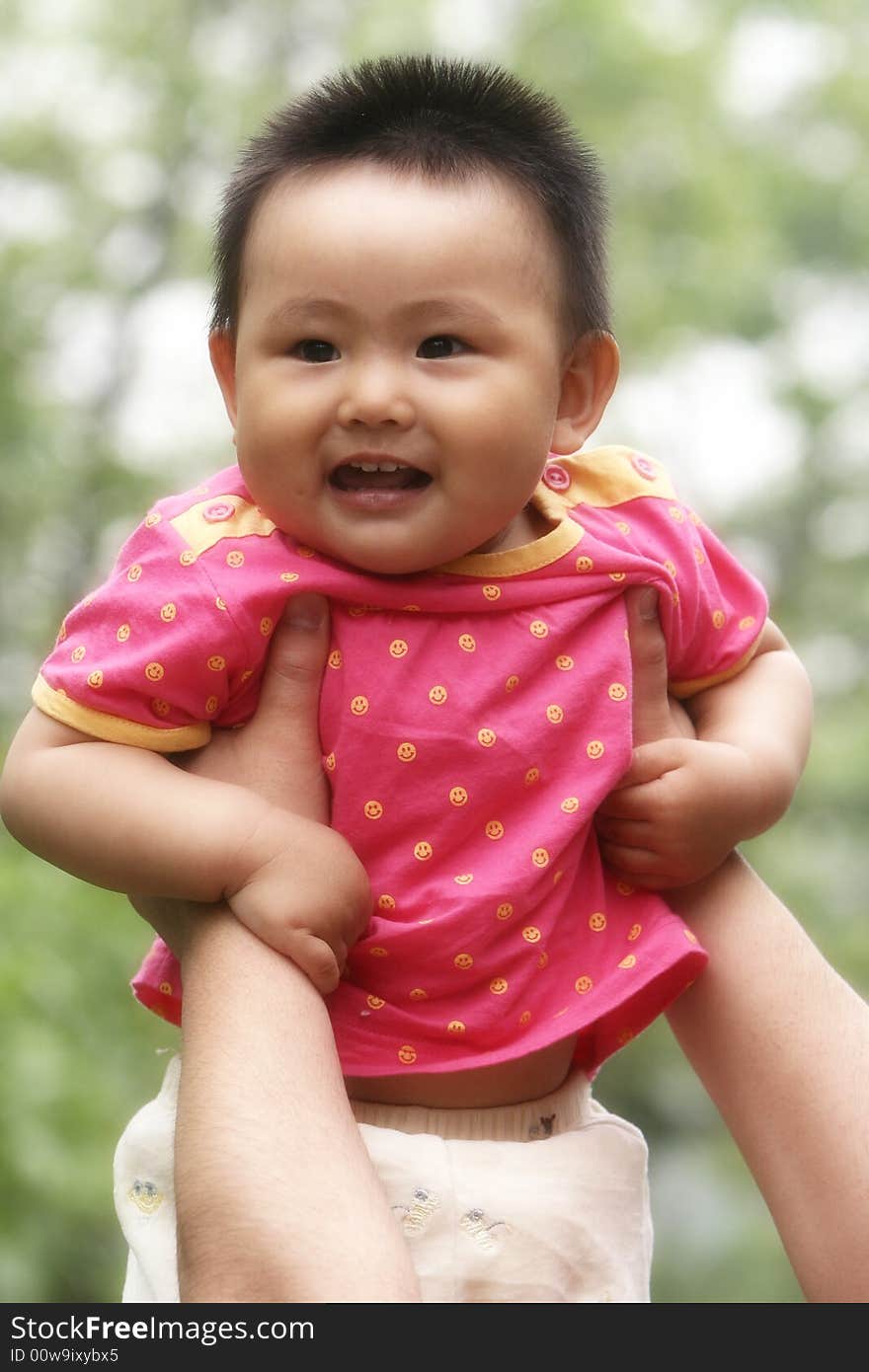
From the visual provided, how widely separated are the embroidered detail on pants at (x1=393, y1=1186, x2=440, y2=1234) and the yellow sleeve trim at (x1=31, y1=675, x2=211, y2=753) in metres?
→ 0.37

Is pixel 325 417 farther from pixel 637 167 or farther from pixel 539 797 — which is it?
pixel 637 167

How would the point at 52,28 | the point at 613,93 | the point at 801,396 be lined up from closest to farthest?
the point at 52,28
the point at 613,93
the point at 801,396

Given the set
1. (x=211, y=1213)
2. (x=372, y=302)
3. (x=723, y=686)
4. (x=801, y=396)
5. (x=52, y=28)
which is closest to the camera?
(x=211, y=1213)

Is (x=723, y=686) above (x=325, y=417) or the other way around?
the other way around

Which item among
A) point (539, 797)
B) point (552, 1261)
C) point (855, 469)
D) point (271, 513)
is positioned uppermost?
point (271, 513)

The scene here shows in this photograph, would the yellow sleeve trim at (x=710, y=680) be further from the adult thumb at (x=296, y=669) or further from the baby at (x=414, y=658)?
the adult thumb at (x=296, y=669)

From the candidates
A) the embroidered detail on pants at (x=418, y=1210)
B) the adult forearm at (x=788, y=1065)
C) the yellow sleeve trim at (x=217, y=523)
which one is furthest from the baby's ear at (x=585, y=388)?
the embroidered detail on pants at (x=418, y=1210)

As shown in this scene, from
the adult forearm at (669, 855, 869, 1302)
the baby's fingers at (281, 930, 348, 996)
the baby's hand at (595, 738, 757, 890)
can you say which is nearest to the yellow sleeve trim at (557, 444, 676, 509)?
the baby's hand at (595, 738, 757, 890)

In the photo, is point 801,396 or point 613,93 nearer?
point 613,93

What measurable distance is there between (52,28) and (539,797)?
5883mm

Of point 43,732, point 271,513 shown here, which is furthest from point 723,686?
point 43,732

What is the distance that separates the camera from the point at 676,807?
1.28 metres

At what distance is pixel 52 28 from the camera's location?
630cm

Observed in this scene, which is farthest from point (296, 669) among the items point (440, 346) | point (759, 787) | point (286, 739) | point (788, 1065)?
point (788, 1065)
